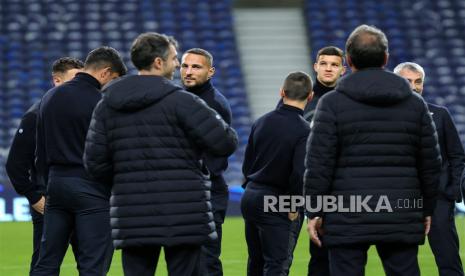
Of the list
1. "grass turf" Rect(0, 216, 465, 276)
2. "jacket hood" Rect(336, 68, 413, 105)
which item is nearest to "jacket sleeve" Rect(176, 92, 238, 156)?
"jacket hood" Rect(336, 68, 413, 105)

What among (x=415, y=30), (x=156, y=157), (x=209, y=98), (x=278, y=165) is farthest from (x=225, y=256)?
(x=415, y=30)

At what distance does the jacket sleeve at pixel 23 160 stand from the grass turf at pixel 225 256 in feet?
7.11

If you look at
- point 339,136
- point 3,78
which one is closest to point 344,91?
point 339,136

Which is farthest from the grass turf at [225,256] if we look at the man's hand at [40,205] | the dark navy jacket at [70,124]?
the dark navy jacket at [70,124]

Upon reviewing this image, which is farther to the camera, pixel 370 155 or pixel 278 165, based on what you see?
pixel 278 165

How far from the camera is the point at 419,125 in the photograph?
4965 mm

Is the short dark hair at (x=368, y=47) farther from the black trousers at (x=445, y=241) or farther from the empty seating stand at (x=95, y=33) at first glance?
the empty seating stand at (x=95, y=33)

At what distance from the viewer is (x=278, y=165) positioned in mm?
6352

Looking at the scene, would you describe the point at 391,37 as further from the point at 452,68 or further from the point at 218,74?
the point at 218,74

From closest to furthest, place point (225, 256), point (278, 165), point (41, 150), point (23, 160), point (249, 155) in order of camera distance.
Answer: point (41, 150), point (278, 165), point (249, 155), point (23, 160), point (225, 256)

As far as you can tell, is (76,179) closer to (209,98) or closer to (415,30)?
(209,98)

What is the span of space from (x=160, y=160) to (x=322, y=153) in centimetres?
82

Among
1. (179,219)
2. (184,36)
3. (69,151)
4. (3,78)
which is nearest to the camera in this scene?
(179,219)

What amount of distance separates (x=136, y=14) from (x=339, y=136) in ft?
55.3
